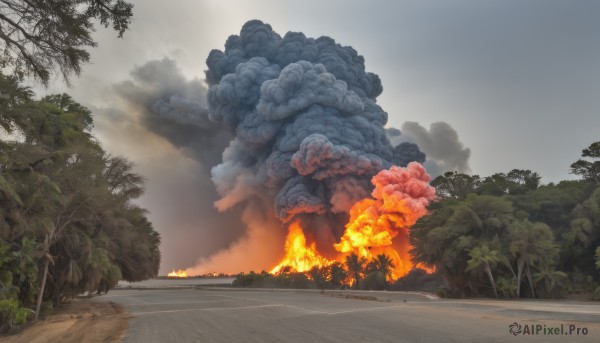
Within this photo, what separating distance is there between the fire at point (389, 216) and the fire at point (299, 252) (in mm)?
184

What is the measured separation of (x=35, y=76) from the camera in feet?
37.6

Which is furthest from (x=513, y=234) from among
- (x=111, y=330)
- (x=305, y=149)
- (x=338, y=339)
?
(x=305, y=149)

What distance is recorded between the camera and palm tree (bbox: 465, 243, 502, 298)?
32.5m

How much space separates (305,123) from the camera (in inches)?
3100

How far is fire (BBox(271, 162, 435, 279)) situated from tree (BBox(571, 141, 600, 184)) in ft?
66.1

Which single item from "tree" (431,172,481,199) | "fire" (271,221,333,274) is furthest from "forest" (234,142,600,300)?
"fire" (271,221,333,274)

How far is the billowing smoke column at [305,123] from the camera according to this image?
7700cm

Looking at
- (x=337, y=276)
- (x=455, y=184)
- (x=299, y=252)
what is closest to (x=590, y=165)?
(x=455, y=184)

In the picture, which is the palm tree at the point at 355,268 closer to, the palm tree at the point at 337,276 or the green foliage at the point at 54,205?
the palm tree at the point at 337,276

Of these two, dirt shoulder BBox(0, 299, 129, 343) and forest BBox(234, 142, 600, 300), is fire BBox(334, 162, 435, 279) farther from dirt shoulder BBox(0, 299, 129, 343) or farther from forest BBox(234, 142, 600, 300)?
dirt shoulder BBox(0, 299, 129, 343)

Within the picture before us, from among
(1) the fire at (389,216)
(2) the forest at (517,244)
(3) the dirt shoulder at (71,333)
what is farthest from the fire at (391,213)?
(3) the dirt shoulder at (71,333)

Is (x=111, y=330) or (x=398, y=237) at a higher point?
(x=398, y=237)

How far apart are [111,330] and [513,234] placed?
3021cm

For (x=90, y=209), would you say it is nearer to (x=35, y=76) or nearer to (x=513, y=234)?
(x=35, y=76)
